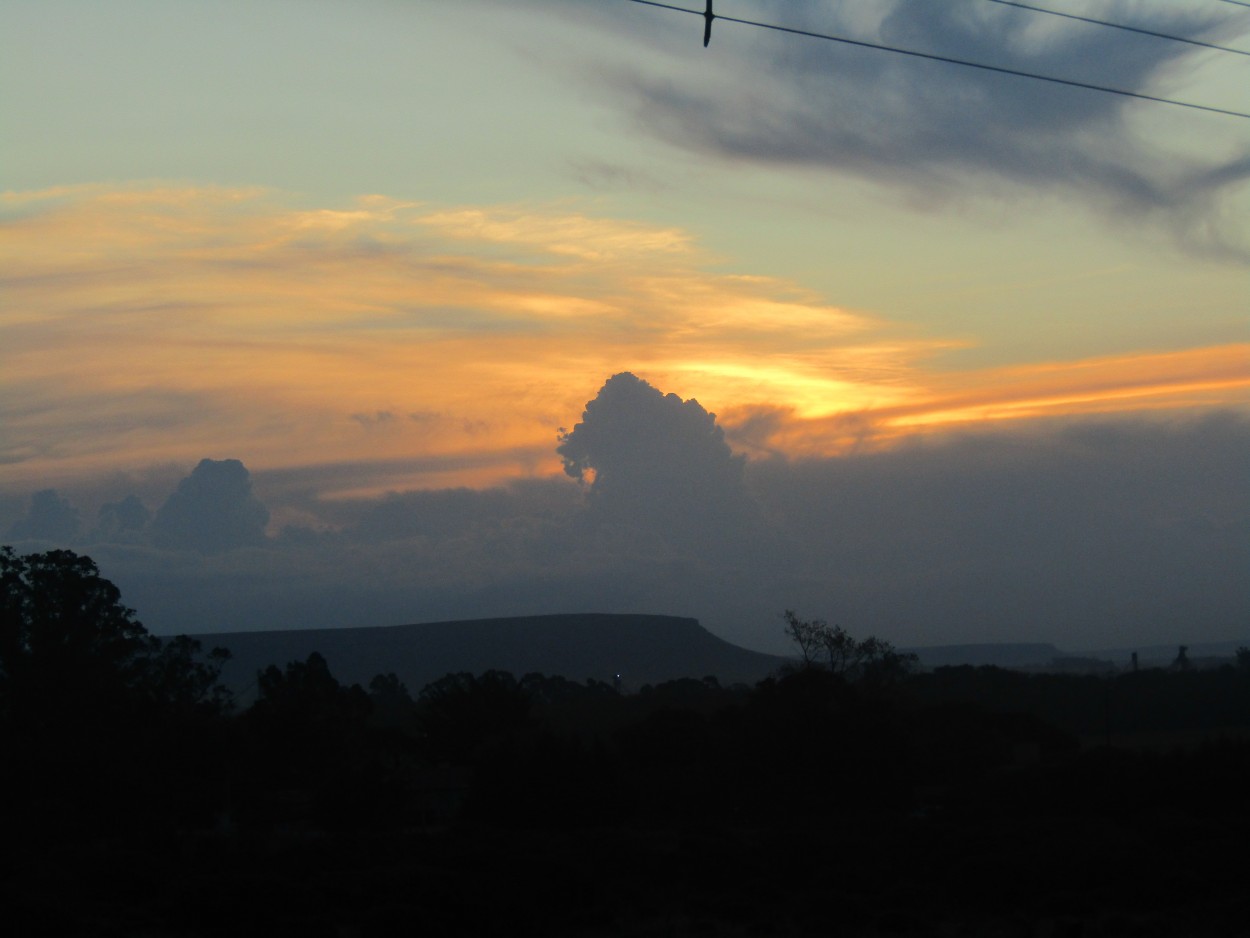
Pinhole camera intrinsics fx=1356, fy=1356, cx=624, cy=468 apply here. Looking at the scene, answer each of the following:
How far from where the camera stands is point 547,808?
5809 centimetres

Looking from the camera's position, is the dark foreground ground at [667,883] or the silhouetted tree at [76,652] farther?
the silhouetted tree at [76,652]

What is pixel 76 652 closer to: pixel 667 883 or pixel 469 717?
pixel 469 717

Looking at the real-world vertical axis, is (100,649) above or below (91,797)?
above

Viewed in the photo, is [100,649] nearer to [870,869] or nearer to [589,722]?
[589,722]

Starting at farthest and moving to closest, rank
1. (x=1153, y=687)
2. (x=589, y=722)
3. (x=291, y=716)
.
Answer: (x=1153, y=687)
(x=589, y=722)
(x=291, y=716)

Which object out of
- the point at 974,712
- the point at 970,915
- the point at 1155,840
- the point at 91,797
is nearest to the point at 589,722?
the point at 974,712

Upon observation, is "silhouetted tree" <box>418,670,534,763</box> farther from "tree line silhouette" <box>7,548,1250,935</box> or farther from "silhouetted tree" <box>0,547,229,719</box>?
"silhouetted tree" <box>0,547,229,719</box>

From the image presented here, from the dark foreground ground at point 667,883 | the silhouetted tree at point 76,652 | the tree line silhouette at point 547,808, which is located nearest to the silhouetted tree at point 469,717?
the tree line silhouette at point 547,808

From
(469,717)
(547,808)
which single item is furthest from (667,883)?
(469,717)

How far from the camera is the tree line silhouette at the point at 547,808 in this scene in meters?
38.5

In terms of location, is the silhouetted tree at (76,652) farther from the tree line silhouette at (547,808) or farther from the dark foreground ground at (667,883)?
the dark foreground ground at (667,883)

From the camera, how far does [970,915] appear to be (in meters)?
38.7

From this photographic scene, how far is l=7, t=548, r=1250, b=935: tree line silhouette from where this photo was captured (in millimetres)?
38531

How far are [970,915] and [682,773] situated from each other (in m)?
25.0
